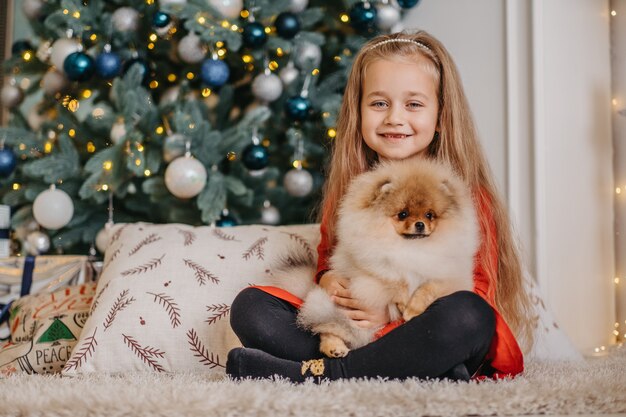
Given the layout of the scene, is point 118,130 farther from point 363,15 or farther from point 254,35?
point 363,15

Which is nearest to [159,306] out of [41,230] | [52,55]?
[41,230]

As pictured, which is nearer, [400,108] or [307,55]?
[400,108]

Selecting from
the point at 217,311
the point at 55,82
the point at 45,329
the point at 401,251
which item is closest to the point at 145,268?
the point at 217,311

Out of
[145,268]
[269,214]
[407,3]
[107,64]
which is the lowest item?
[145,268]

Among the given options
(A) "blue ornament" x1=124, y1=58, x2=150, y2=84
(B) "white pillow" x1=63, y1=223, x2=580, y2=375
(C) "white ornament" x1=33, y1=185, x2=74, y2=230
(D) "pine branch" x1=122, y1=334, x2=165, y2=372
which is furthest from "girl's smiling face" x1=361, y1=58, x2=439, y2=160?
(C) "white ornament" x1=33, y1=185, x2=74, y2=230

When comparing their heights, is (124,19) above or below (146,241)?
above

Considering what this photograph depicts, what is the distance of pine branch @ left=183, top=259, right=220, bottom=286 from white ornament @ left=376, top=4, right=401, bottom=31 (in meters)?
1.24

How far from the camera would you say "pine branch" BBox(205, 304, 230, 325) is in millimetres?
1649

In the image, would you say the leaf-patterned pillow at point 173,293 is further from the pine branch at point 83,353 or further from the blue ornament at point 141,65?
the blue ornament at point 141,65

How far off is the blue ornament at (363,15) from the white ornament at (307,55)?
181mm

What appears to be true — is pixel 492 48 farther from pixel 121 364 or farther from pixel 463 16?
pixel 121 364

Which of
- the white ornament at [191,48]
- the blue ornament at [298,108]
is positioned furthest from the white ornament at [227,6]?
the blue ornament at [298,108]

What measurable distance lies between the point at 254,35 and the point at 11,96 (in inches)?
49.3

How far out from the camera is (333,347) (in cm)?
127
